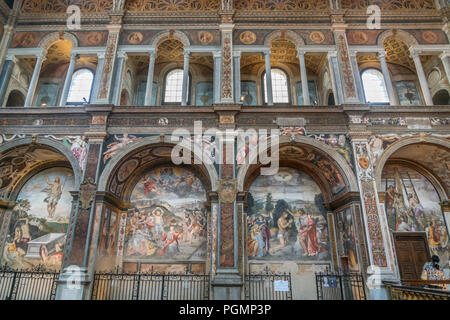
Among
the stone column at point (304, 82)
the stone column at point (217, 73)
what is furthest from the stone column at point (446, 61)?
the stone column at point (217, 73)

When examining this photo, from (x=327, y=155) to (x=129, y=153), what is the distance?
25.2 feet

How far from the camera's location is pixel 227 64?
13570 mm

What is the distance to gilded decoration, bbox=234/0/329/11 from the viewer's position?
48.8 ft

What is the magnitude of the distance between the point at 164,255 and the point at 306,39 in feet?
37.3

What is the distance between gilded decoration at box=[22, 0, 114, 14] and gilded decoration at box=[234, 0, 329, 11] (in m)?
6.28

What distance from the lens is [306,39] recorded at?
564 inches

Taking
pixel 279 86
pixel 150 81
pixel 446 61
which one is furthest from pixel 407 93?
pixel 150 81

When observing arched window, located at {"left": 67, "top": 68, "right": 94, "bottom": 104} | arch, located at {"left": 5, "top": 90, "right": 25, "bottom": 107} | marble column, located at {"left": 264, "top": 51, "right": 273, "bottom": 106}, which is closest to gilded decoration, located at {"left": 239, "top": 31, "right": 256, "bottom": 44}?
marble column, located at {"left": 264, "top": 51, "right": 273, "bottom": 106}

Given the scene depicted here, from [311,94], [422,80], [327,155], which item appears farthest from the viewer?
[311,94]

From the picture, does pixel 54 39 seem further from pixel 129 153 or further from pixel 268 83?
pixel 268 83

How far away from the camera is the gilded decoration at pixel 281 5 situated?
1489 centimetres

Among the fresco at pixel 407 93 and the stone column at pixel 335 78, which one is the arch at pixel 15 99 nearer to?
the stone column at pixel 335 78

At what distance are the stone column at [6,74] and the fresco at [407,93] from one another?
1821 cm

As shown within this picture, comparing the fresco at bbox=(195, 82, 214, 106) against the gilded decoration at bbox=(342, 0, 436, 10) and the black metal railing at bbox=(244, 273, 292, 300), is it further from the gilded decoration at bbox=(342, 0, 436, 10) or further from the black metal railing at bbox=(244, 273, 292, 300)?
the black metal railing at bbox=(244, 273, 292, 300)
